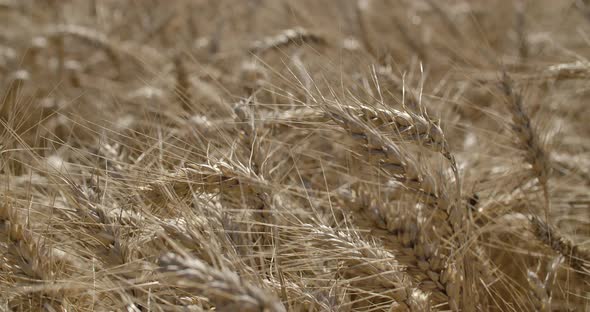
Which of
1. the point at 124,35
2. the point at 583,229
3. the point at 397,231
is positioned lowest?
the point at 124,35

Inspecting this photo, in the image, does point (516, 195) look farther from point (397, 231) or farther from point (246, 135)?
point (246, 135)

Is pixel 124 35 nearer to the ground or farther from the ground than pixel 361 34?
nearer to the ground

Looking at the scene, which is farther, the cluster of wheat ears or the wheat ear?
the cluster of wheat ears

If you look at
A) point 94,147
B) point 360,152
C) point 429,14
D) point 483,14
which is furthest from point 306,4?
Result: point 360,152

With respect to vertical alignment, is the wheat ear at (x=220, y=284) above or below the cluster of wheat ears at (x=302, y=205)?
above

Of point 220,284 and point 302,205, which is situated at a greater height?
point 220,284

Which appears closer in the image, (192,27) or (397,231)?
(397,231)

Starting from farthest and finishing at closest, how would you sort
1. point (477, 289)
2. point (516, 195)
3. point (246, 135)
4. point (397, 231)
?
point (516, 195)
point (246, 135)
point (477, 289)
point (397, 231)

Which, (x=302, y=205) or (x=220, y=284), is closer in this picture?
(x=220, y=284)

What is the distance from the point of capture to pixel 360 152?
1.17m

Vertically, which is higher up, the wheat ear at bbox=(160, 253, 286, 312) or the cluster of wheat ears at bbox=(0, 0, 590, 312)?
A: the wheat ear at bbox=(160, 253, 286, 312)

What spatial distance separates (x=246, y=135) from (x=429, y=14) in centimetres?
215

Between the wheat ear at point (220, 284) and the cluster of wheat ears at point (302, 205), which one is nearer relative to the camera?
the wheat ear at point (220, 284)

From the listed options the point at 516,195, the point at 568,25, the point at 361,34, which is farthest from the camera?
the point at 568,25
